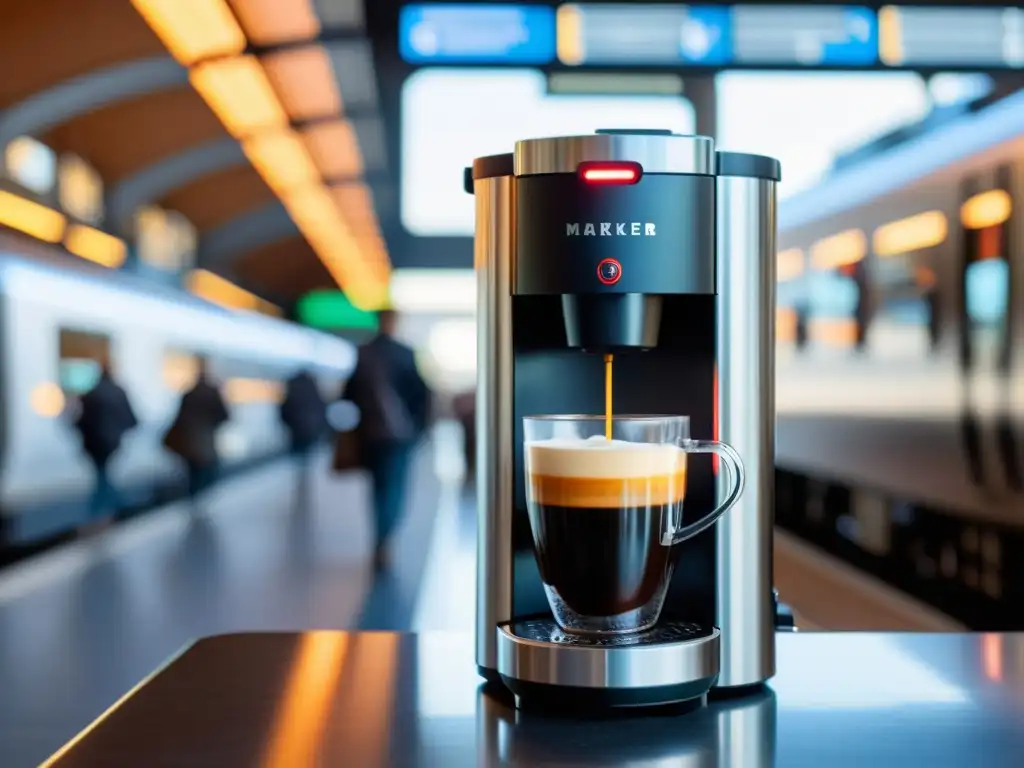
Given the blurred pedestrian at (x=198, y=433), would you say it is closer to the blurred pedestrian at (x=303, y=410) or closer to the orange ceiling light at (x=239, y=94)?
the blurred pedestrian at (x=303, y=410)

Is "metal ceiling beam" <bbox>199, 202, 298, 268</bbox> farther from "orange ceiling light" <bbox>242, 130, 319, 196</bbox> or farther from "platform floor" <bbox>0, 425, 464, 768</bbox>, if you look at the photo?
"platform floor" <bbox>0, 425, 464, 768</bbox>

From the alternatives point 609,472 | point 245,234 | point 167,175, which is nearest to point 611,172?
point 609,472

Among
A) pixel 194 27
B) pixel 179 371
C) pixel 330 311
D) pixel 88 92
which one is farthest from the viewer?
pixel 330 311

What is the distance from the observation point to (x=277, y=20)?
4.92 metres

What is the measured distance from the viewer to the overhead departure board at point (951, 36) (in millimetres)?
3564

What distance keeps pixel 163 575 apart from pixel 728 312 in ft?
18.9

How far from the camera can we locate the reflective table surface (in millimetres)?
902

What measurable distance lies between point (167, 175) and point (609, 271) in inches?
321

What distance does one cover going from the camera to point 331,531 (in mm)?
8188

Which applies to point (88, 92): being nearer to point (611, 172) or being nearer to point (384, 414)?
point (384, 414)

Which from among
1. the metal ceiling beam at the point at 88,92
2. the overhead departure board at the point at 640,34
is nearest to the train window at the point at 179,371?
the metal ceiling beam at the point at 88,92

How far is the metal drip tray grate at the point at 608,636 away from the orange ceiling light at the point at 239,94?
15.7ft

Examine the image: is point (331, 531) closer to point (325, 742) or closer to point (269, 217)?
point (269, 217)

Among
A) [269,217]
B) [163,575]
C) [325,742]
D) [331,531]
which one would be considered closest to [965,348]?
[325,742]
